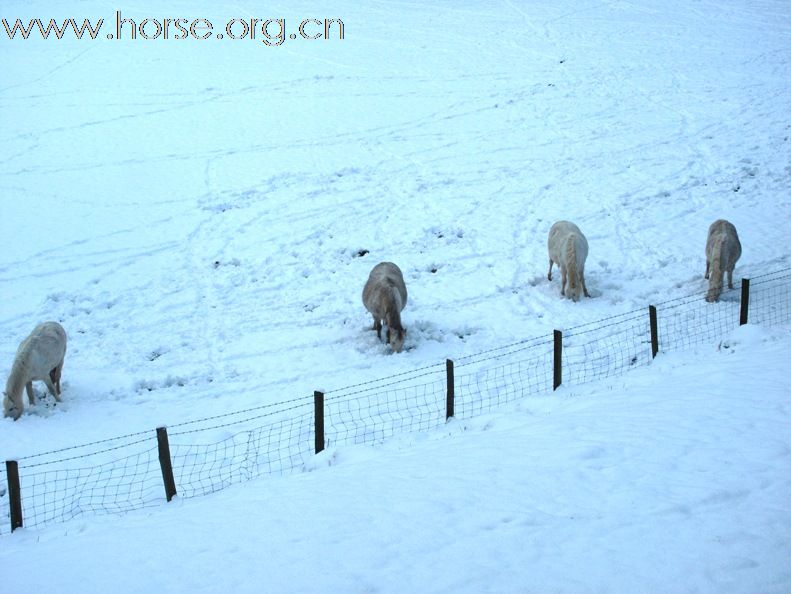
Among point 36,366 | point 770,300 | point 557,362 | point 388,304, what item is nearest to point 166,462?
point 36,366

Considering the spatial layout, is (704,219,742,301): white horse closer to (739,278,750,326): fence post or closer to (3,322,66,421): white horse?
(739,278,750,326): fence post

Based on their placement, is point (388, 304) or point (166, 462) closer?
point (166, 462)

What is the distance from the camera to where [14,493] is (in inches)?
312

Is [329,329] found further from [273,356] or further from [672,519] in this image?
[672,519]

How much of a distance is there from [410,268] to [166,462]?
868 centimetres

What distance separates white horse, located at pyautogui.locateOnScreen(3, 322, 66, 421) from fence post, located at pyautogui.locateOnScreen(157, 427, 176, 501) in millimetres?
3999

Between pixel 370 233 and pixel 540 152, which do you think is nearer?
pixel 370 233

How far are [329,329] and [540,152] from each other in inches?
465

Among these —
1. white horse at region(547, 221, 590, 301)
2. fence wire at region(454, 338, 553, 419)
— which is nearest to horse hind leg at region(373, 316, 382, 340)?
fence wire at region(454, 338, 553, 419)

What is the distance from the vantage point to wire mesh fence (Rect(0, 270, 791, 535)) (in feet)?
29.9

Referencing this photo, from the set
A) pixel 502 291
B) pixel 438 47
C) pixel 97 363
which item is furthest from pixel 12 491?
pixel 438 47

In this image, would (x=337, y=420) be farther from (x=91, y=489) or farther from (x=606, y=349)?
(x=606, y=349)

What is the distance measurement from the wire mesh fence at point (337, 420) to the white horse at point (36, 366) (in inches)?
60.3

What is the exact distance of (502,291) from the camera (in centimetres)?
1482
